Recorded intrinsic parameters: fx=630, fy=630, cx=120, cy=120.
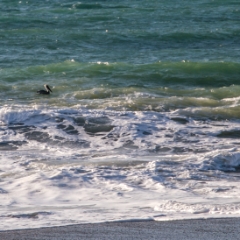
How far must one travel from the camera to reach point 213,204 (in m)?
5.45

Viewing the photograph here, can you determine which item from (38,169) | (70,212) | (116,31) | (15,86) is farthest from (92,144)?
(116,31)

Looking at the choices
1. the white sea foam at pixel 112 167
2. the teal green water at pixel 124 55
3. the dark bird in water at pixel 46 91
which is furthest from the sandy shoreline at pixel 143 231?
the dark bird in water at pixel 46 91

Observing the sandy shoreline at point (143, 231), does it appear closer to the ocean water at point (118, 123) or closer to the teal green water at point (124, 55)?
the ocean water at point (118, 123)

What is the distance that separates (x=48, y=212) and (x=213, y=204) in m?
1.42

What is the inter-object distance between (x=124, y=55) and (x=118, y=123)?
6448 millimetres

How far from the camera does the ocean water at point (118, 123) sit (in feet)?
18.3

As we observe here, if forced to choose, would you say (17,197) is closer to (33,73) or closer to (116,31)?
(33,73)

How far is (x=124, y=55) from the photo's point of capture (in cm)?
1498

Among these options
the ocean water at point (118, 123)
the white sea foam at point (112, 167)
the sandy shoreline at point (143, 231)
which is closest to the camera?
the sandy shoreline at point (143, 231)

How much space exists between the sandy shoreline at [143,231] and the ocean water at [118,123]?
15 centimetres

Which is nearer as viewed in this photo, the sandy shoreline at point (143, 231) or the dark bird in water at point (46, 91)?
the sandy shoreline at point (143, 231)

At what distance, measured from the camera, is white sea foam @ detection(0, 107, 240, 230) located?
17.4 ft

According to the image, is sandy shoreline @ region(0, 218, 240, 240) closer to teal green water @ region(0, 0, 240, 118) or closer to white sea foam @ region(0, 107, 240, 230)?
white sea foam @ region(0, 107, 240, 230)

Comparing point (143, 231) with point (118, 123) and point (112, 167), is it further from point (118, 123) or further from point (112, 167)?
point (118, 123)
